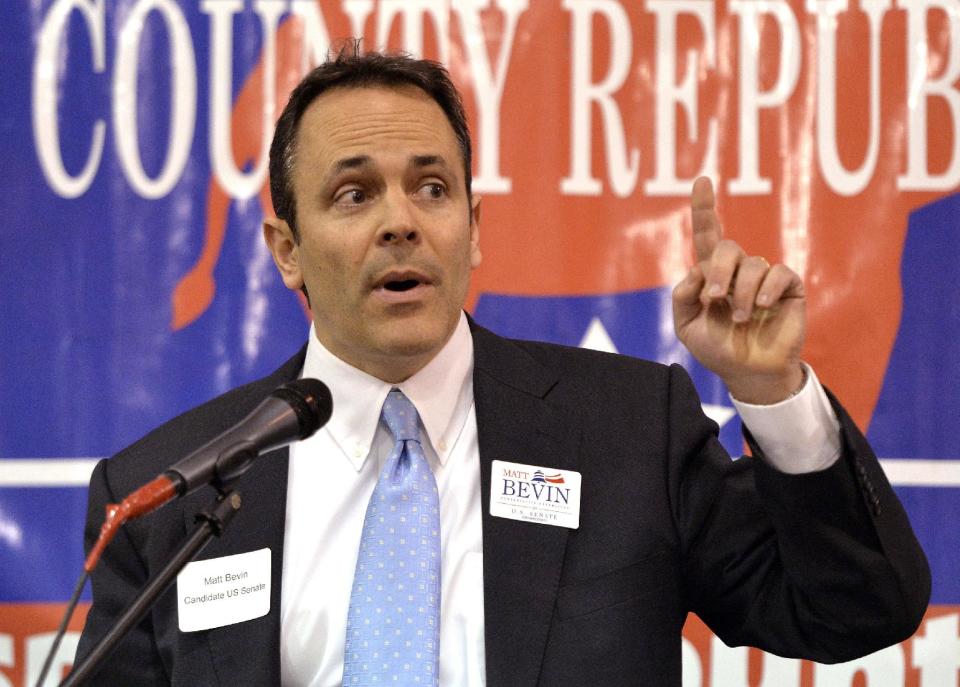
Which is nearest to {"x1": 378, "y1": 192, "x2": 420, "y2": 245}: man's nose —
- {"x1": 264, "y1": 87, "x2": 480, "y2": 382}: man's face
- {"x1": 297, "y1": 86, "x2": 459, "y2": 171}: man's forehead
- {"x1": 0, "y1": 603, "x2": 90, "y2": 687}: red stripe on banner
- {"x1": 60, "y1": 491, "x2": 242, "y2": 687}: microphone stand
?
{"x1": 264, "y1": 87, "x2": 480, "y2": 382}: man's face

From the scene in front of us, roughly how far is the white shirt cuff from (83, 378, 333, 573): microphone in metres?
0.58

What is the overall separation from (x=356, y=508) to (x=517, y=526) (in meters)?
0.28

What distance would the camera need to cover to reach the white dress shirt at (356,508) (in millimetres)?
1854

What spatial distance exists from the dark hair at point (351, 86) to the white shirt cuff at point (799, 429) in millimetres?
751

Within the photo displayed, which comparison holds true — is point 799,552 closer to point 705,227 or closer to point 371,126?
point 705,227

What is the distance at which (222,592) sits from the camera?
188 cm

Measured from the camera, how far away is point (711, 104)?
8.99 feet

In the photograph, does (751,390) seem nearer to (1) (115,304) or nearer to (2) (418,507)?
(2) (418,507)

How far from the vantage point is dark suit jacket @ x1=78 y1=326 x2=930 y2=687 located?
5.34ft

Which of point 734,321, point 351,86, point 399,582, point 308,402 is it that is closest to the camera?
point 308,402

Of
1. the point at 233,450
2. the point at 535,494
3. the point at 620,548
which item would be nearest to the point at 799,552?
the point at 620,548

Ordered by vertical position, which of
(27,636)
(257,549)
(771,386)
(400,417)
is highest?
(771,386)

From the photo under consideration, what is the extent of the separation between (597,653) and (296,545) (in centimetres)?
51

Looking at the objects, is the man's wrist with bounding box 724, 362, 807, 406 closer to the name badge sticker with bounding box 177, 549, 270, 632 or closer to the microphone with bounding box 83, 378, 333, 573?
the microphone with bounding box 83, 378, 333, 573
